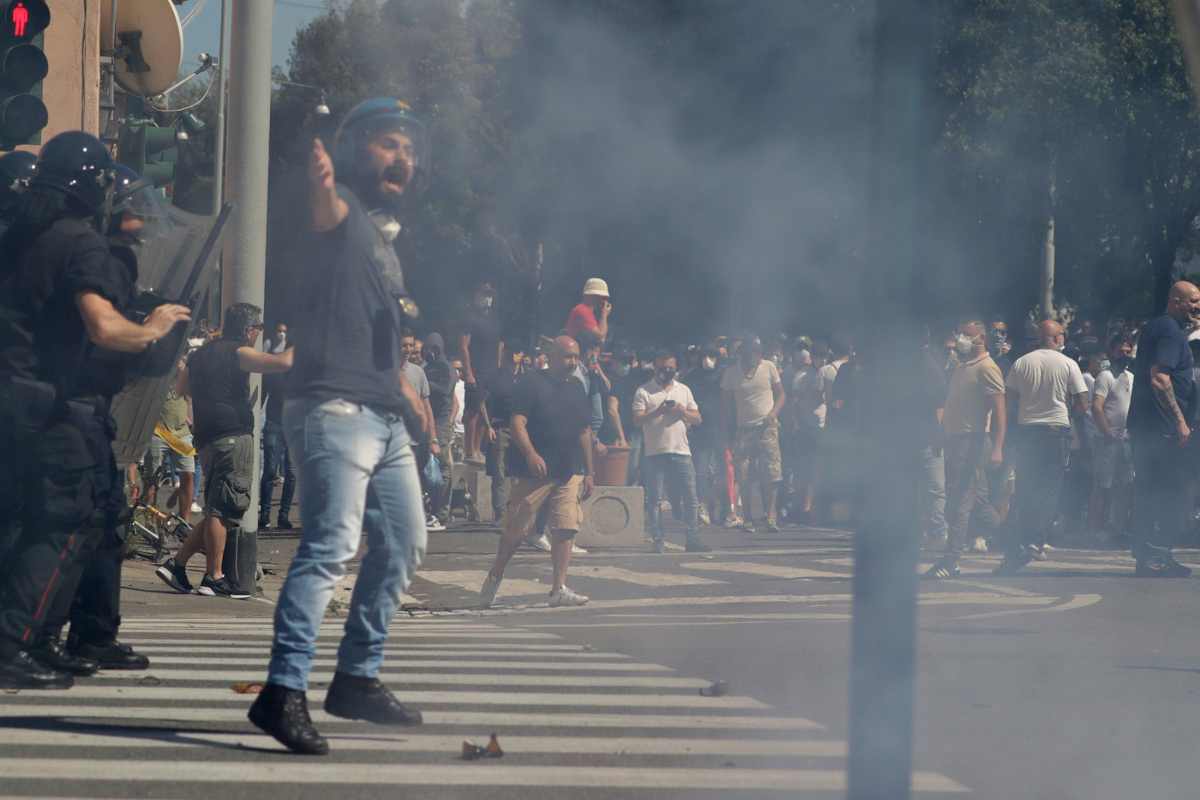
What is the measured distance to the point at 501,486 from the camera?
62.2 ft

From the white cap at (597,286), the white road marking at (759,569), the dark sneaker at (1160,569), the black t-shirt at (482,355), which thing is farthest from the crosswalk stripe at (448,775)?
the black t-shirt at (482,355)

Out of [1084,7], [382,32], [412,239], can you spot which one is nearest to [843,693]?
[412,239]

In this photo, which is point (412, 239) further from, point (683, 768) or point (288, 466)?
point (288, 466)

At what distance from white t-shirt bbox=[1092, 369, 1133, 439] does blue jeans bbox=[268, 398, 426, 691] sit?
12022mm

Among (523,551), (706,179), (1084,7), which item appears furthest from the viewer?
(523,551)

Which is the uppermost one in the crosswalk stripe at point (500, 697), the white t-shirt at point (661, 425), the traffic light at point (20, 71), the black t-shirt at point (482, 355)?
the traffic light at point (20, 71)

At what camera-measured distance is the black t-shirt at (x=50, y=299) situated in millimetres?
6055

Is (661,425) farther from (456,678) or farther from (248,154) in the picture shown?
(456,678)

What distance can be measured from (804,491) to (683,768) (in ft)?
45.6

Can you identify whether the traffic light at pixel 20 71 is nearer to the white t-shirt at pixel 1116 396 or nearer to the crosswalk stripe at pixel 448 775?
the crosswalk stripe at pixel 448 775

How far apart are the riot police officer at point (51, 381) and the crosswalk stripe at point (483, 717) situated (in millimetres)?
363

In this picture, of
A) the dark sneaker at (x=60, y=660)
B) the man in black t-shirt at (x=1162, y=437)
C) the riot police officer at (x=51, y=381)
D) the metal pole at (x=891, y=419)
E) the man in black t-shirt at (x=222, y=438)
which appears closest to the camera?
the metal pole at (x=891, y=419)

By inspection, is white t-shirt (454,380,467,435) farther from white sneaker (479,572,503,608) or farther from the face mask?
the face mask

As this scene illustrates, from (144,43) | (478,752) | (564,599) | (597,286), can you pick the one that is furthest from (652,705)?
(144,43)
